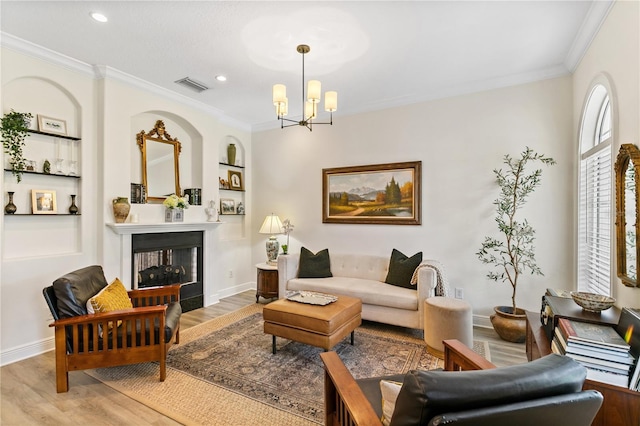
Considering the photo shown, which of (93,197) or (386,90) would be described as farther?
(386,90)

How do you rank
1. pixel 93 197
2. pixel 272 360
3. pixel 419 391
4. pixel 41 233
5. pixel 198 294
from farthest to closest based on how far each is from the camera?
pixel 198 294 < pixel 93 197 < pixel 41 233 < pixel 272 360 < pixel 419 391

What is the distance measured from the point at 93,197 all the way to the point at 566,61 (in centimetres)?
534

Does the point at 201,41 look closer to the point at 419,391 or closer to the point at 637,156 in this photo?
the point at 419,391

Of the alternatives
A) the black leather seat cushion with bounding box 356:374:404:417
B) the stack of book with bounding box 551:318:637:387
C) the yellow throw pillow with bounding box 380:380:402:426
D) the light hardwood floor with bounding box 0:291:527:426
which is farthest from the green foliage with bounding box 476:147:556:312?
the yellow throw pillow with bounding box 380:380:402:426

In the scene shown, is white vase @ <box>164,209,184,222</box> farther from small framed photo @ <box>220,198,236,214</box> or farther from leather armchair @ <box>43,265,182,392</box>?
leather armchair @ <box>43,265,182,392</box>

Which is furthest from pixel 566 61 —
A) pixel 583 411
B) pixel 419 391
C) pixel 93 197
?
pixel 93 197

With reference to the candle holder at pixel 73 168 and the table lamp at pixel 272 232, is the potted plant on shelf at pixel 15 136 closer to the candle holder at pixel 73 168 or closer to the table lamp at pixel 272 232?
the candle holder at pixel 73 168

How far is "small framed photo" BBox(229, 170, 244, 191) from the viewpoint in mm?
5297

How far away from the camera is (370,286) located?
148 inches

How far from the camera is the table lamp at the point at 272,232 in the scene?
190 inches

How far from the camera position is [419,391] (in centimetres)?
85

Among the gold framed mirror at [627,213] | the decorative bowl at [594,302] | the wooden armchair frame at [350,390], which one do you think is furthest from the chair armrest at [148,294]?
the gold framed mirror at [627,213]

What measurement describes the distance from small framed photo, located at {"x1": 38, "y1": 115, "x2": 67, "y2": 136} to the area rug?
7.99 ft

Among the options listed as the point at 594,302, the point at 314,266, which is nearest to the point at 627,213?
the point at 594,302
